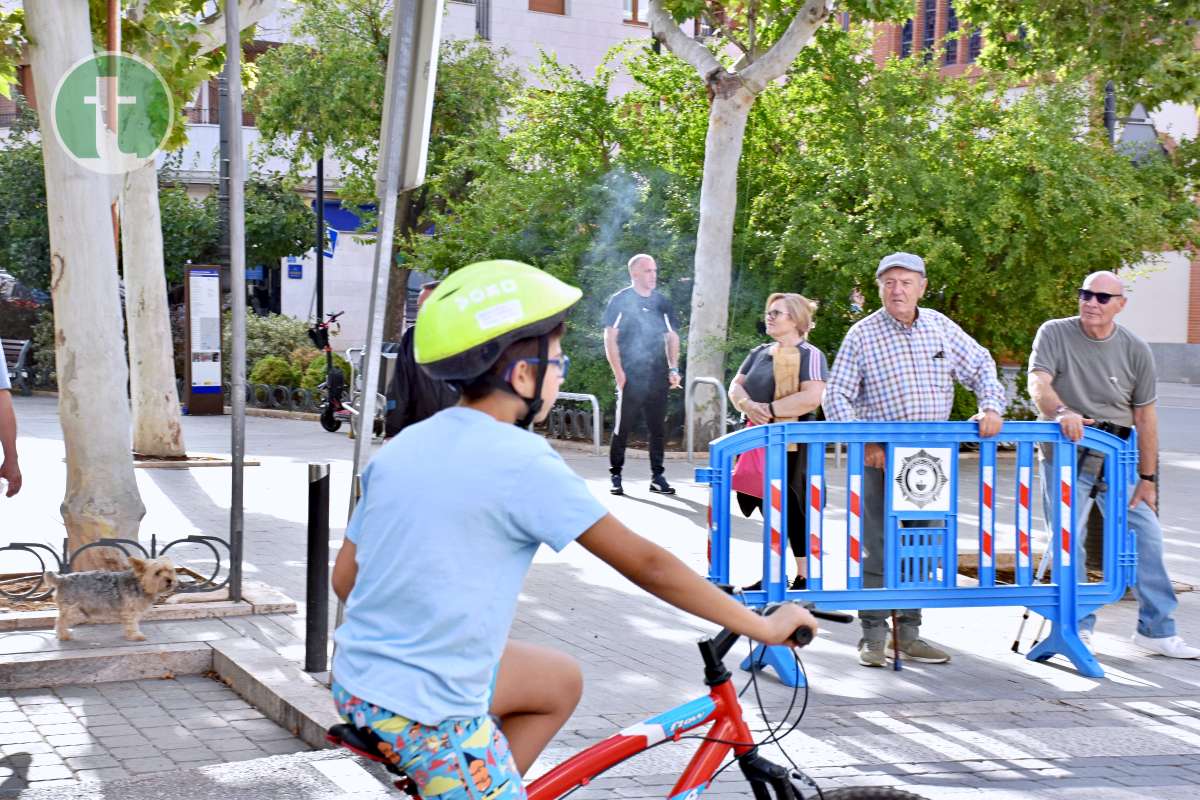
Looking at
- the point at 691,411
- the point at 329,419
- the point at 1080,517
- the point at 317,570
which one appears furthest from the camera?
the point at 329,419

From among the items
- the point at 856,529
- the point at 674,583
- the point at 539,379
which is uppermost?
the point at 539,379

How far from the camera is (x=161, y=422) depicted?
1559 centimetres

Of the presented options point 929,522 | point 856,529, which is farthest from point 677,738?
point 929,522

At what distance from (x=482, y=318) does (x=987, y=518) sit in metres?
4.73

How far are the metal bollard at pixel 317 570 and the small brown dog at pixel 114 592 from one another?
94 centimetres

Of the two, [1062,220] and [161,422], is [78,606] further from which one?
[1062,220]

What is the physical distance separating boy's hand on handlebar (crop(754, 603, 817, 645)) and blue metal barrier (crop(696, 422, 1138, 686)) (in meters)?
3.48

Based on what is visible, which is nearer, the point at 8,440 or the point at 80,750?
the point at 80,750

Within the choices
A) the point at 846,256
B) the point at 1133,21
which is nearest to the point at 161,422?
the point at 846,256

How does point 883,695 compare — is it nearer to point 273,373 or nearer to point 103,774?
point 103,774

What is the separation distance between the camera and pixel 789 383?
8.66 metres

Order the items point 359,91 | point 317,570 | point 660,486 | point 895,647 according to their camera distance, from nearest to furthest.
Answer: point 317,570, point 895,647, point 660,486, point 359,91

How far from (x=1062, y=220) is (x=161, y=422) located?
9.03 meters

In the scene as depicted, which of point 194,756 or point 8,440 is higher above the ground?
point 8,440
